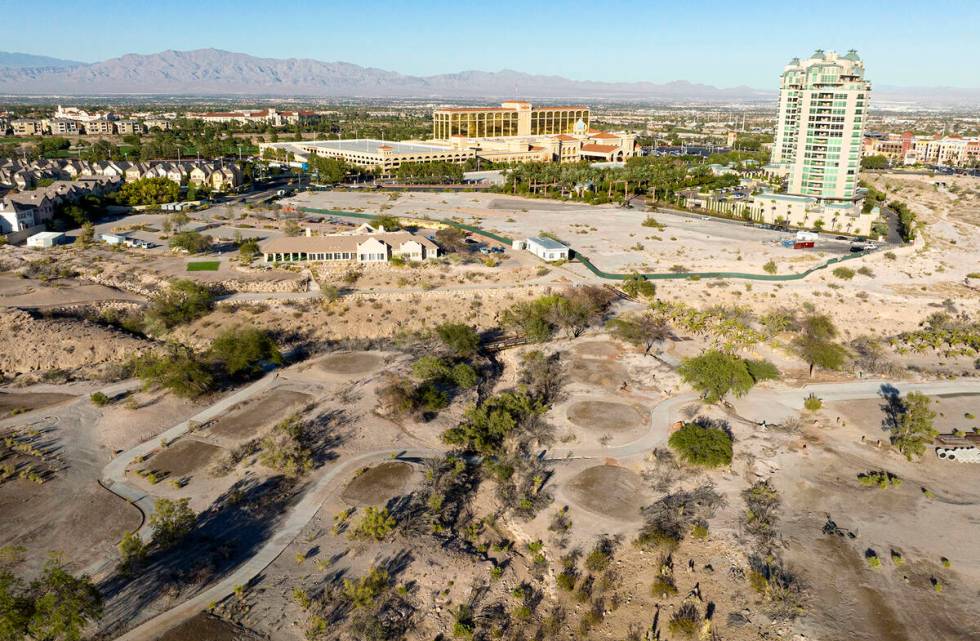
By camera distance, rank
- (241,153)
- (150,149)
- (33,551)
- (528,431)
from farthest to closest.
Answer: (241,153)
(150,149)
(528,431)
(33,551)

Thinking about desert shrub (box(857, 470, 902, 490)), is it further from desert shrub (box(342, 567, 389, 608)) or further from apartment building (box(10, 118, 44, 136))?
apartment building (box(10, 118, 44, 136))

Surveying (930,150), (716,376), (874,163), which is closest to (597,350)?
(716,376)

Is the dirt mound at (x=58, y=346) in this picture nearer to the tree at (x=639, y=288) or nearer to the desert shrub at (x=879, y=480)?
the tree at (x=639, y=288)

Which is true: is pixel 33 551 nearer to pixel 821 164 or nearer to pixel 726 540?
pixel 726 540

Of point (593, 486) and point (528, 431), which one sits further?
point (528, 431)

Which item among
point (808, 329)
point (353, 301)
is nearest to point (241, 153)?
point (353, 301)

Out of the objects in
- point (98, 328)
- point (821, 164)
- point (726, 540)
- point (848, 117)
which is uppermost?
point (848, 117)

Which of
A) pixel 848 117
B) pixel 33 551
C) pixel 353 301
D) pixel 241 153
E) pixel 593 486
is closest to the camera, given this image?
pixel 33 551

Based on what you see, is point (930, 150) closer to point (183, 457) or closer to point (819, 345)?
point (819, 345)
